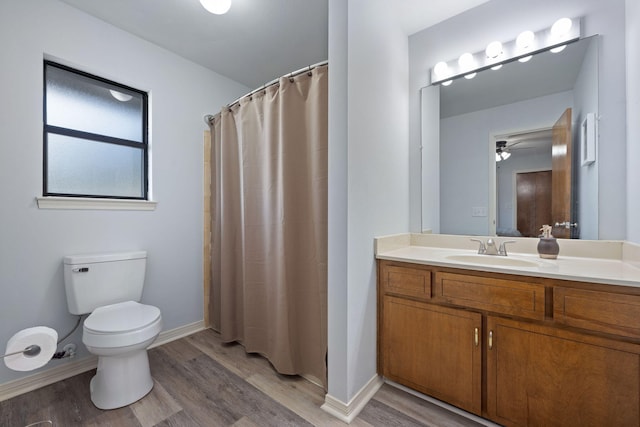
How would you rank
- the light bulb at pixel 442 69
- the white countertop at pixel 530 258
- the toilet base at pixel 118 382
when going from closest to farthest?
the white countertop at pixel 530 258, the toilet base at pixel 118 382, the light bulb at pixel 442 69

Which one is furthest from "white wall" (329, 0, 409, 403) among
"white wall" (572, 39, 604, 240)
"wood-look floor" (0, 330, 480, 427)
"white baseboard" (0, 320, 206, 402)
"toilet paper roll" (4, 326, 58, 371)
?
"white baseboard" (0, 320, 206, 402)

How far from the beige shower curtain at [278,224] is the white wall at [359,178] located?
187mm

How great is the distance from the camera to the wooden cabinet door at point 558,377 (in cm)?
98

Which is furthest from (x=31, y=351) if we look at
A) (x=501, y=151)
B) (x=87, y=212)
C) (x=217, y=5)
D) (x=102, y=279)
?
(x=501, y=151)

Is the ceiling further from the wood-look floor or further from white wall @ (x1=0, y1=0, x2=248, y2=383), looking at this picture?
the wood-look floor

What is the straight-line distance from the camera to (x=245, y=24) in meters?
1.89

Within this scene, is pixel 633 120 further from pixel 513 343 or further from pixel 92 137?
pixel 92 137

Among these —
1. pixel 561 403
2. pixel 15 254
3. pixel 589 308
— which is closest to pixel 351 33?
pixel 589 308

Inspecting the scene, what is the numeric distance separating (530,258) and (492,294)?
480 millimetres

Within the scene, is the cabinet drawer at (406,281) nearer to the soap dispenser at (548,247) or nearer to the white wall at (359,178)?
the white wall at (359,178)

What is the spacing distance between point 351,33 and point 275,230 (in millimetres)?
1209

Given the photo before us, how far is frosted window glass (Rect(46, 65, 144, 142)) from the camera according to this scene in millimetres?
1770

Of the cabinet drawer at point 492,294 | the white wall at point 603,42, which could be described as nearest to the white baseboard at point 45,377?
the cabinet drawer at point 492,294

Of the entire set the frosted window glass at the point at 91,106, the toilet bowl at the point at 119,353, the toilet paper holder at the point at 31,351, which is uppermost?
the frosted window glass at the point at 91,106
